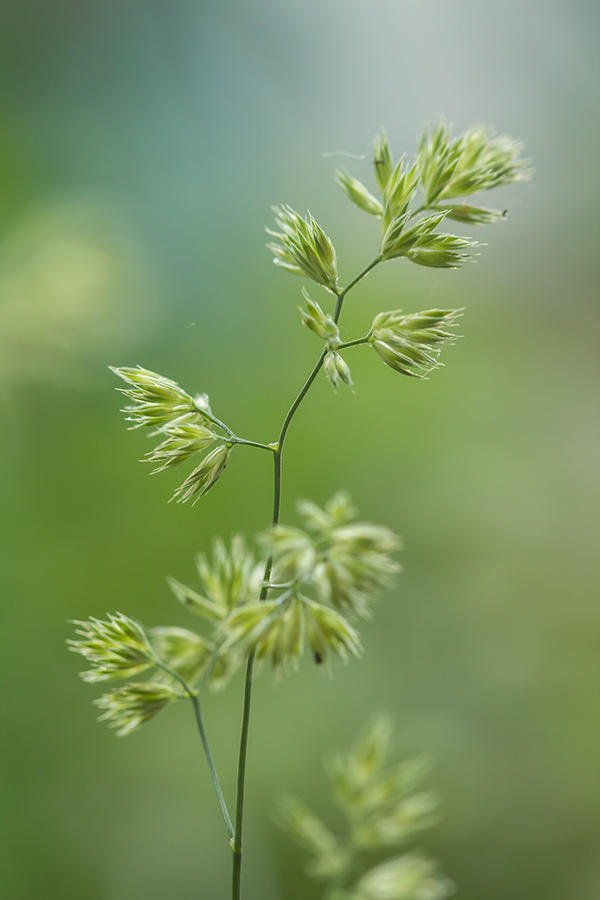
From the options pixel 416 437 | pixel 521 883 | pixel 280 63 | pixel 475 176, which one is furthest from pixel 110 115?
pixel 521 883

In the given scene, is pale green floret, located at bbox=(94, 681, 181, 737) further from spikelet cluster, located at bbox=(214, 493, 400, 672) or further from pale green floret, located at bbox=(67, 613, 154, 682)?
spikelet cluster, located at bbox=(214, 493, 400, 672)

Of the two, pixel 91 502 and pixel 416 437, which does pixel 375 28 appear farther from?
pixel 91 502

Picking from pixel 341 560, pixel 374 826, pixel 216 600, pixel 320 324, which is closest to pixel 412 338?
pixel 320 324

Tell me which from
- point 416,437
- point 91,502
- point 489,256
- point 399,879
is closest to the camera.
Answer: point 399,879

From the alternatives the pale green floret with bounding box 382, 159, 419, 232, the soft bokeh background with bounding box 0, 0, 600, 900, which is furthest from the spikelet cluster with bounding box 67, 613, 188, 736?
the soft bokeh background with bounding box 0, 0, 600, 900

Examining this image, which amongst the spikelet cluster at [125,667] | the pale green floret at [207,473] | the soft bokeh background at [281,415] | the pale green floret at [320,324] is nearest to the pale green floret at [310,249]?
the pale green floret at [320,324]

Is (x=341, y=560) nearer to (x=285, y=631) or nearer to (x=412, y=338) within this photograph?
(x=285, y=631)
